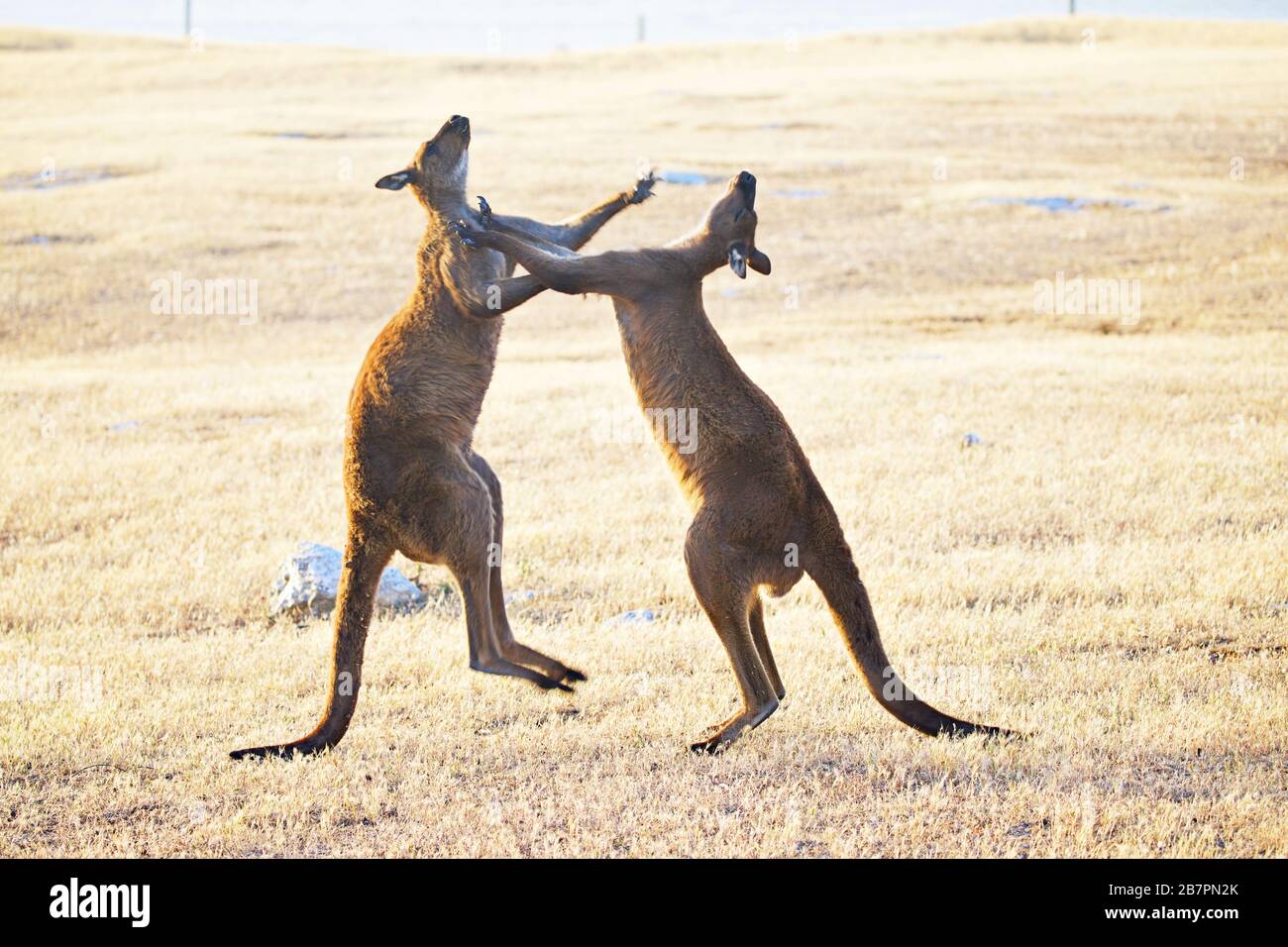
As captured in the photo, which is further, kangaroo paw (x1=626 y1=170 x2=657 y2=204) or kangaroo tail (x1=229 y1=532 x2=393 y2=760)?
kangaroo paw (x1=626 y1=170 x2=657 y2=204)

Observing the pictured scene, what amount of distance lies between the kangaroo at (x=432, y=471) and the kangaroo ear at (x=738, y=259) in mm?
943

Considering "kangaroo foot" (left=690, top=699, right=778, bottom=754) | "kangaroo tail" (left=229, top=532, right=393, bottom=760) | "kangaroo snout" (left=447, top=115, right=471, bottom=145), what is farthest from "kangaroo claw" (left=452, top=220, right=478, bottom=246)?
"kangaroo foot" (left=690, top=699, right=778, bottom=754)

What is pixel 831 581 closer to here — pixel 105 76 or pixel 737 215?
pixel 737 215

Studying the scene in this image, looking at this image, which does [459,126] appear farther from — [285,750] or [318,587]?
[285,750]

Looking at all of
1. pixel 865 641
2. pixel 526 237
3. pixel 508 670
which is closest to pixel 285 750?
pixel 508 670

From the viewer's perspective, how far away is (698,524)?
588 centimetres

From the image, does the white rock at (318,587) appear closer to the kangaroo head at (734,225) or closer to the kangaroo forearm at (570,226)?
the kangaroo forearm at (570,226)

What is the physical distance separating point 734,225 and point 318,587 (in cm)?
358

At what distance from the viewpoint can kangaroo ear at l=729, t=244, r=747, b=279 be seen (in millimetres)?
6273

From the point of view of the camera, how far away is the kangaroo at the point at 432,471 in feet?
19.6

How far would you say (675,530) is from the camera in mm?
9625

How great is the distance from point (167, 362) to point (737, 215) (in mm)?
13858

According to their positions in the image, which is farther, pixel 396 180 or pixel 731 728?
pixel 396 180

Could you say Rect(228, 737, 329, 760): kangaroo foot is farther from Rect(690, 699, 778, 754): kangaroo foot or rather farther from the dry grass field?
Rect(690, 699, 778, 754): kangaroo foot
